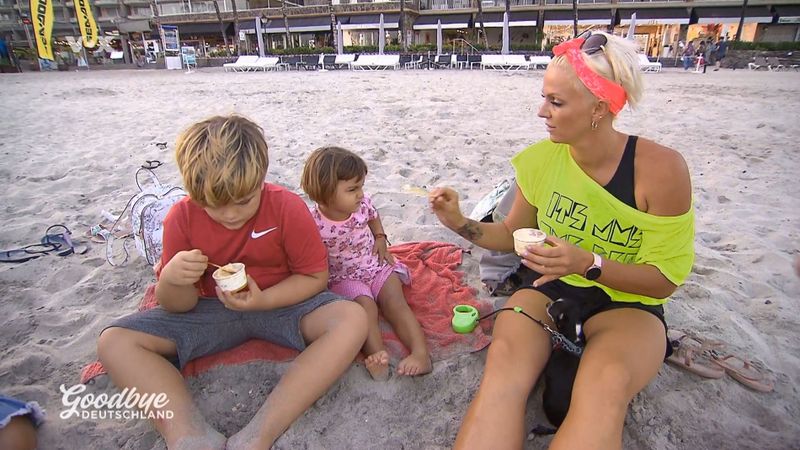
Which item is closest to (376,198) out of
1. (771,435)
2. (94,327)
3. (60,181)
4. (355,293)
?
(355,293)

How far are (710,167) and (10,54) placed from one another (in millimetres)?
35359

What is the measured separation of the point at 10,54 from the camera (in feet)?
86.9

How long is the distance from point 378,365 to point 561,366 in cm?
79

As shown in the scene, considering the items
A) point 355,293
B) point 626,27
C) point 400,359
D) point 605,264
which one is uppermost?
point 626,27

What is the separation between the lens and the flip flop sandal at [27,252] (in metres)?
3.02

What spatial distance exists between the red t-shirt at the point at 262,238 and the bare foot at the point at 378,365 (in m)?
0.47

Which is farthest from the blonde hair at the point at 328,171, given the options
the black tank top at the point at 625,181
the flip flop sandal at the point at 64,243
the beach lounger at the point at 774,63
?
the beach lounger at the point at 774,63

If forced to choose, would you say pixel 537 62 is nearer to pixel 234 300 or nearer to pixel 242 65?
pixel 242 65

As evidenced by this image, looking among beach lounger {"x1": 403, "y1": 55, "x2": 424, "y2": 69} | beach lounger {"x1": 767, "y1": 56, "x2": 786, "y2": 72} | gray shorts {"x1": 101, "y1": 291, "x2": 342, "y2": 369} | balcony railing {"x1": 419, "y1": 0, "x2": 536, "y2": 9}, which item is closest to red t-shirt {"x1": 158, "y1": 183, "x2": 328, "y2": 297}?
gray shorts {"x1": 101, "y1": 291, "x2": 342, "y2": 369}

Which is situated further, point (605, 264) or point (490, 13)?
point (490, 13)

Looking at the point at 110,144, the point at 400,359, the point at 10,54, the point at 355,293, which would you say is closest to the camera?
the point at 400,359

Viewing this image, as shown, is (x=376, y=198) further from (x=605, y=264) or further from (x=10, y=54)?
(x=10, y=54)

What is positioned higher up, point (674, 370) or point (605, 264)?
point (605, 264)

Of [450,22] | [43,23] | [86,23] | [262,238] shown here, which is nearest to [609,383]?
[262,238]
